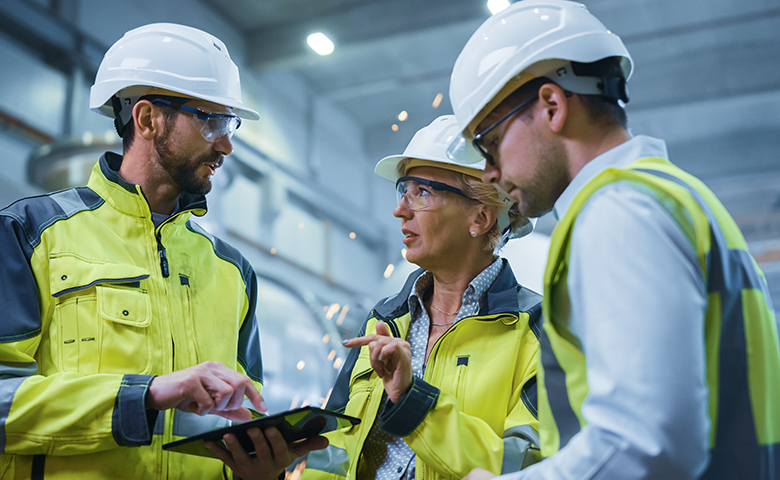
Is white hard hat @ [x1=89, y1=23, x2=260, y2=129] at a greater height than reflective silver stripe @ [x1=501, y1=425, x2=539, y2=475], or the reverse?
white hard hat @ [x1=89, y1=23, x2=260, y2=129]

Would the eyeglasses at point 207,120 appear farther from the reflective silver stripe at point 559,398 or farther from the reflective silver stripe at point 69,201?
the reflective silver stripe at point 559,398

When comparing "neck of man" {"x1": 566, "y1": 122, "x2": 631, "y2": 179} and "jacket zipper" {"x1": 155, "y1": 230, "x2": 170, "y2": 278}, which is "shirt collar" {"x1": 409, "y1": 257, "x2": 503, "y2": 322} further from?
"neck of man" {"x1": 566, "y1": 122, "x2": 631, "y2": 179}

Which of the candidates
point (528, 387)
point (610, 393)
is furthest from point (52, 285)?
point (610, 393)

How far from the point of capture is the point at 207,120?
94.3 inches

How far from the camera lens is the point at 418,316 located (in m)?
2.51

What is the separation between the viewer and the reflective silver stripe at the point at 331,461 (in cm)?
226

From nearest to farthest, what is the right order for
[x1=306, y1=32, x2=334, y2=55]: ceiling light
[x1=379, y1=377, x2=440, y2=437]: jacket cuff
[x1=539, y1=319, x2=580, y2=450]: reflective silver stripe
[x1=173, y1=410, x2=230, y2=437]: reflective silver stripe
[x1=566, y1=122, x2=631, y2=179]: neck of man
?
1. [x1=539, y1=319, x2=580, y2=450]: reflective silver stripe
2. [x1=566, y1=122, x2=631, y2=179]: neck of man
3. [x1=379, y1=377, x2=440, y2=437]: jacket cuff
4. [x1=173, y1=410, x2=230, y2=437]: reflective silver stripe
5. [x1=306, y1=32, x2=334, y2=55]: ceiling light

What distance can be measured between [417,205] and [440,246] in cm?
20

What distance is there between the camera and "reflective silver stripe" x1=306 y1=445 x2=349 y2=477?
7.42ft

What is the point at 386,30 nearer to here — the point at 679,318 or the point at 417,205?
the point at 417,205

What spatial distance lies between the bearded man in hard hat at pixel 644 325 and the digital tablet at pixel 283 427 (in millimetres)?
620

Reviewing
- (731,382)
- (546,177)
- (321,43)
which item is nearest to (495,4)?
(321,43)

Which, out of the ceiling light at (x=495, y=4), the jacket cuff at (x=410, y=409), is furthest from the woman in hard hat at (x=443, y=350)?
the ceiling light at (x=495, y=4)

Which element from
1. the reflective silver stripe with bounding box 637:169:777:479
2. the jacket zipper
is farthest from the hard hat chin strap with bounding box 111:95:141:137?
the reflective silver stripe with bounding box 637:169:777:479
